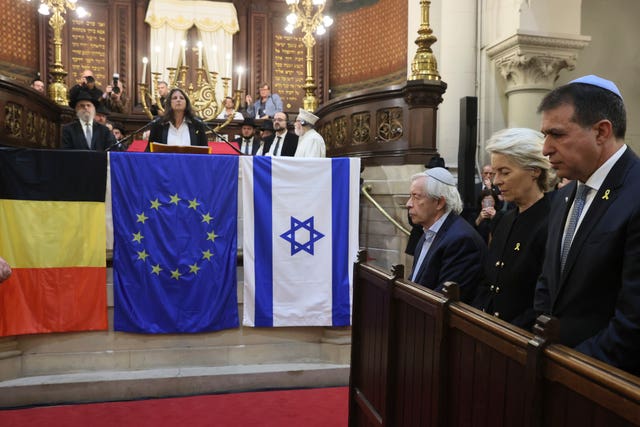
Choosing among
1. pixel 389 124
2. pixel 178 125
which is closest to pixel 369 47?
pixel 389 124

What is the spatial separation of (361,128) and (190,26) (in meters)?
6.93

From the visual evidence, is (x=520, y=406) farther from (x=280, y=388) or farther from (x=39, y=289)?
(x=39, y=289)

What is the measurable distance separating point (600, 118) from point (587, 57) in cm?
689

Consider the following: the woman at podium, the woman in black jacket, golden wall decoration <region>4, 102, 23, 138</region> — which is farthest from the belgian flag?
the woman in black jacket

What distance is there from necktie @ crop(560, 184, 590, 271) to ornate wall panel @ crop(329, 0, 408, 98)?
8457 millimetres

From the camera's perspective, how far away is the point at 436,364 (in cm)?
168

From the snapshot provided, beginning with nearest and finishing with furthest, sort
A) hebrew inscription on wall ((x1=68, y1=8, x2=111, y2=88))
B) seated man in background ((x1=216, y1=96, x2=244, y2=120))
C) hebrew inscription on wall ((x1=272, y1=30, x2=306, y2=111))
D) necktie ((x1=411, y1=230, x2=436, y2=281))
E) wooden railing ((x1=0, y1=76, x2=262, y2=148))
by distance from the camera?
necktie ((x1=411, y1=230, x2=436, y2=281)), wooden railing ((x1=0, y1=76, x2=262, y2=148)), seated man in background ((x1=216, y1=96, x2=244, y2=120)), hebrew inscription on wall ((x1=68, y1=8, x2=111, y2=88)), hebrew inscription on wall ((x1=272, y1=30, x2=306, y2=111))

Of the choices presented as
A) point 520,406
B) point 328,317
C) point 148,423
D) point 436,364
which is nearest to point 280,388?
point 328,317

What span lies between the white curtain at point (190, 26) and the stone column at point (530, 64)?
6.19m

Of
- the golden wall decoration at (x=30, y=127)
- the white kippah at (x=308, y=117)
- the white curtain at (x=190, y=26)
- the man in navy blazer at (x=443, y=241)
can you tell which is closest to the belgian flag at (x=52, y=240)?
the golden wall decoration at (x=30, y=127)

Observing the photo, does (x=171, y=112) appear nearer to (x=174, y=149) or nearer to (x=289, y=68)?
(x=174, y=149)

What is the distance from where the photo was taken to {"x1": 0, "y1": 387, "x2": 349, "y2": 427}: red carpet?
3184 millimetres

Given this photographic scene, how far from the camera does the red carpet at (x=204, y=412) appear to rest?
3.18 metres

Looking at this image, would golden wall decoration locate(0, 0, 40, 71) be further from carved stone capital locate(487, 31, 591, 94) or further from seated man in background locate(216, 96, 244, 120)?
carved stone capital locate(487, 31, 591, 94)
